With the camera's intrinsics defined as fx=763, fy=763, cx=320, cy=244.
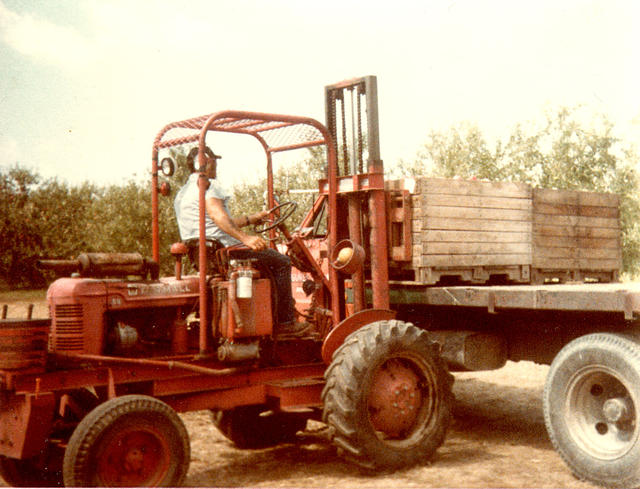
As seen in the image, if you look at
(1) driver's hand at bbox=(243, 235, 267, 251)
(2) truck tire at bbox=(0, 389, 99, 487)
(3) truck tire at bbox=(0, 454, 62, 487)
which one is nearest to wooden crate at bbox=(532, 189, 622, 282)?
(1) driver's hand at bbox=(243, 235, 267, 251)

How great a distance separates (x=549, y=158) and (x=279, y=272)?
2659cm

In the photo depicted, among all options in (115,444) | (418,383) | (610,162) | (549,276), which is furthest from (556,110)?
(115,444)

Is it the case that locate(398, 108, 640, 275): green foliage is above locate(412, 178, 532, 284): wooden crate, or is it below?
above

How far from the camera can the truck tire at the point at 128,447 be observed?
15.6 ft

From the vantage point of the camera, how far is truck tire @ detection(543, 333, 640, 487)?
205 inches

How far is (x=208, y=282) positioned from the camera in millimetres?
5953

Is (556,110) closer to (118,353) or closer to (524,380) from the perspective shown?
(524,380)

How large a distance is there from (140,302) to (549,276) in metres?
4.26

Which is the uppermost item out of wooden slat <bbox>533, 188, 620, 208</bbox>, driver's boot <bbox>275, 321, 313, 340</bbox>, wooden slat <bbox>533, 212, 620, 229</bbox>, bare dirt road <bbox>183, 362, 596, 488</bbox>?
wooden slat <bbox>533, 188, 620, 208</bbox>

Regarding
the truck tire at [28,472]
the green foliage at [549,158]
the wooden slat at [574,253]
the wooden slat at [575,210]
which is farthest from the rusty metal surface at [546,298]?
the green foliage at [549,158]

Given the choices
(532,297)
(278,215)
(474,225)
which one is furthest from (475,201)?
(278,215)

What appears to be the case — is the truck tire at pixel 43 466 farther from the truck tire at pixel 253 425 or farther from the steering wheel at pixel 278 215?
the steering wheel at pixel 278 215

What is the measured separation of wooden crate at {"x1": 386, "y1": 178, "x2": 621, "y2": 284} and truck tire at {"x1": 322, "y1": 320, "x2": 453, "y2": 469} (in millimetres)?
874

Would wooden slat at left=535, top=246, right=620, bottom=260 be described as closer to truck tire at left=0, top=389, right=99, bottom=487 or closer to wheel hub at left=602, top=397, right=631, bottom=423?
wheel hub at left=602, top=397, right=631, bottom=423
